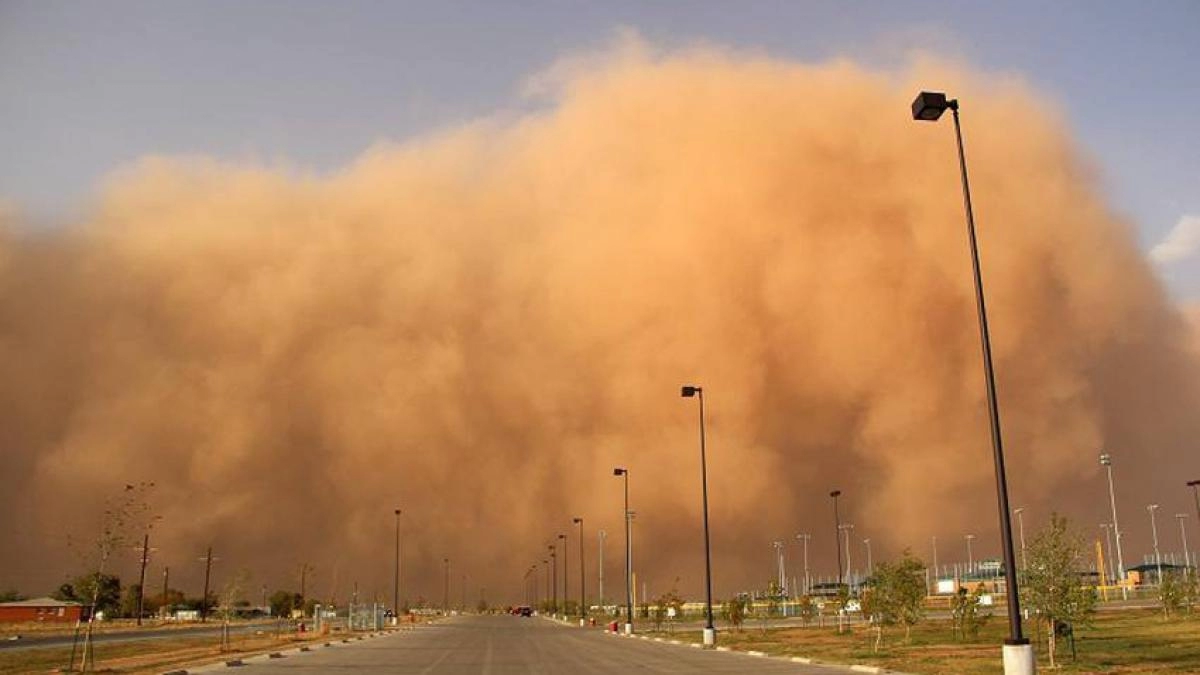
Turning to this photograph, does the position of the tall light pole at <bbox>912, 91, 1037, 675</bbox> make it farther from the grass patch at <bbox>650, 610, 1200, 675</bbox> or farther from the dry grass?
the dry grass

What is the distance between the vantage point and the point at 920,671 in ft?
67.5

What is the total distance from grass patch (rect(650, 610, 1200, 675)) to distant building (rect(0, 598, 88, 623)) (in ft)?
261

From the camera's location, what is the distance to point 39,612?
94875mm

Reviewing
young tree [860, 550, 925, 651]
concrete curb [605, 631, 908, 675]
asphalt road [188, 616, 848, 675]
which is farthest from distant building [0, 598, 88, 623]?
young tree [860, 550, 925, 651]

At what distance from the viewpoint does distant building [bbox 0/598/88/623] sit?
93812 millimetres

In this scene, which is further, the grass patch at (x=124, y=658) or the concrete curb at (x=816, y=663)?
the grass patch at (x=124, y=658)

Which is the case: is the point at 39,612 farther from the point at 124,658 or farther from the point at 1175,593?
the point at 1175,593

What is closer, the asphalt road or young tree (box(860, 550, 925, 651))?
the asphalt road

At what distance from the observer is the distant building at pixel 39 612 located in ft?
308

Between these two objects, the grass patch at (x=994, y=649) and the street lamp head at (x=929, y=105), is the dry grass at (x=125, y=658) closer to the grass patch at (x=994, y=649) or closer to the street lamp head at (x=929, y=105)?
the grass patch at (x=994, y=649)

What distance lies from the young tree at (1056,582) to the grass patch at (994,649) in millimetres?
897

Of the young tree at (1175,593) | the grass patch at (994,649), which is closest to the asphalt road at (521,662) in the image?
the grass patch at (994,649)

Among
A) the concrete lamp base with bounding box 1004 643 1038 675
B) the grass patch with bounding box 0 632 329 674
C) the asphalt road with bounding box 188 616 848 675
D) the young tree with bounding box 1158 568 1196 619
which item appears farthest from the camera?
the young tree with bounding box 1158 568 1196 619

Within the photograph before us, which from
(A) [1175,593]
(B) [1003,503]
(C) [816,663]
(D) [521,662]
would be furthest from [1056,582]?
(A) [1175,593]
